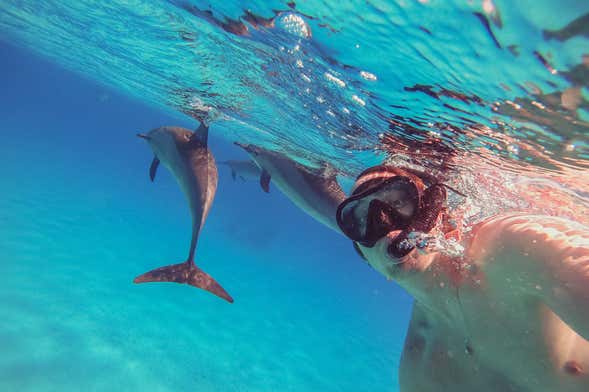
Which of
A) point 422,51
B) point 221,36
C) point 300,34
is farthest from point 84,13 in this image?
point 422,51

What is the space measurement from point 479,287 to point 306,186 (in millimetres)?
5224

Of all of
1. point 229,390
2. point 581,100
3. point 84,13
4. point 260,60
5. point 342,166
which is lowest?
point 229,390

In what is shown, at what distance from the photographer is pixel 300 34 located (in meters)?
6.08

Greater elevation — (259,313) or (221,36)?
(221,36)

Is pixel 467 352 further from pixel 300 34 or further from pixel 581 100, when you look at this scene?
pixel 300 34

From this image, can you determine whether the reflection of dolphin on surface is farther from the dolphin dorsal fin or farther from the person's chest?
the person's chest

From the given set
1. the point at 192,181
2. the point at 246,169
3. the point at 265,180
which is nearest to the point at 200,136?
the point at 192,181

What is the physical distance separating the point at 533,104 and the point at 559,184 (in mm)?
3594

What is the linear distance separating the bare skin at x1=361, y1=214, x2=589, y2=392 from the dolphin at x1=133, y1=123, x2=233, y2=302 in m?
3.97

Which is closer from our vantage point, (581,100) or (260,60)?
(581,100)

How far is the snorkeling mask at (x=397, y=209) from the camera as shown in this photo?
2.37 metres

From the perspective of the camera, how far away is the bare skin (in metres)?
1.42

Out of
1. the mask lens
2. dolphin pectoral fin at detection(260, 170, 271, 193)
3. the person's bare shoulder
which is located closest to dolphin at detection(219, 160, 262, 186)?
dolphin pectoral fin at detection(260, 170, 271, 193)

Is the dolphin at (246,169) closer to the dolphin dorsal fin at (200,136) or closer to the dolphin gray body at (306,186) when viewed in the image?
the dolphin gray body at (306,186)
